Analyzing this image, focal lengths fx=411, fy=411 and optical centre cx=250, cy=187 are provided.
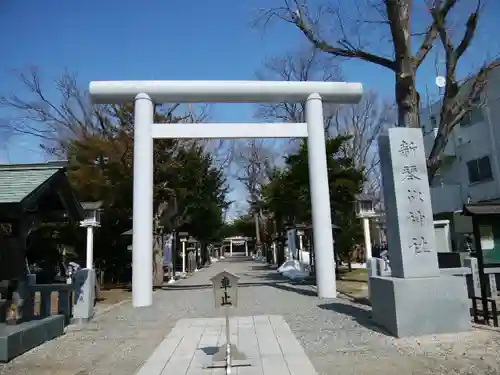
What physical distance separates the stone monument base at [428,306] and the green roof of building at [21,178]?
21.1ft

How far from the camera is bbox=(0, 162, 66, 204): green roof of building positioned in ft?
22.1

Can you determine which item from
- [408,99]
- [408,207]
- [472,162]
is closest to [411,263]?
[408,207]

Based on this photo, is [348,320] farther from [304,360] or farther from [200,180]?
[200,180]

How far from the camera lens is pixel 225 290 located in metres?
5.34

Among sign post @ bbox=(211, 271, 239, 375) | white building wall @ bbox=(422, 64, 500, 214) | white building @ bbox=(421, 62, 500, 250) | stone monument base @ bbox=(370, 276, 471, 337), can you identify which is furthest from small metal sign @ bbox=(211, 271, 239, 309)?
white building wall @ bbox=(422, 64, 500, 214)

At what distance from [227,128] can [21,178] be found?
6728 mm

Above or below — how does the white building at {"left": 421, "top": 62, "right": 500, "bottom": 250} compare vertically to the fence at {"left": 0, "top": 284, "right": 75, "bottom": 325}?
above

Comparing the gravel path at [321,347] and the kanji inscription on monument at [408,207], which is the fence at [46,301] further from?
the kanji inscription on monument at [408,207]

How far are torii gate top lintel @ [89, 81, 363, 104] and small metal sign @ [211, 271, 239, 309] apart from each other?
864 cm

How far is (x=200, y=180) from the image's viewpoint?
74.2 ft

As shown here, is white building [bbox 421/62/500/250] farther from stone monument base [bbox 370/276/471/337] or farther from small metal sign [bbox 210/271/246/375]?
small metal sign [bbox 210/271/246/375]

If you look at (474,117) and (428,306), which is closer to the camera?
(428,306)

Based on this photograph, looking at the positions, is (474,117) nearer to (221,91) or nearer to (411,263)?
(221,91)

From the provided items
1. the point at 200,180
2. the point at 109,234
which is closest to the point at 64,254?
the point at 109,234
